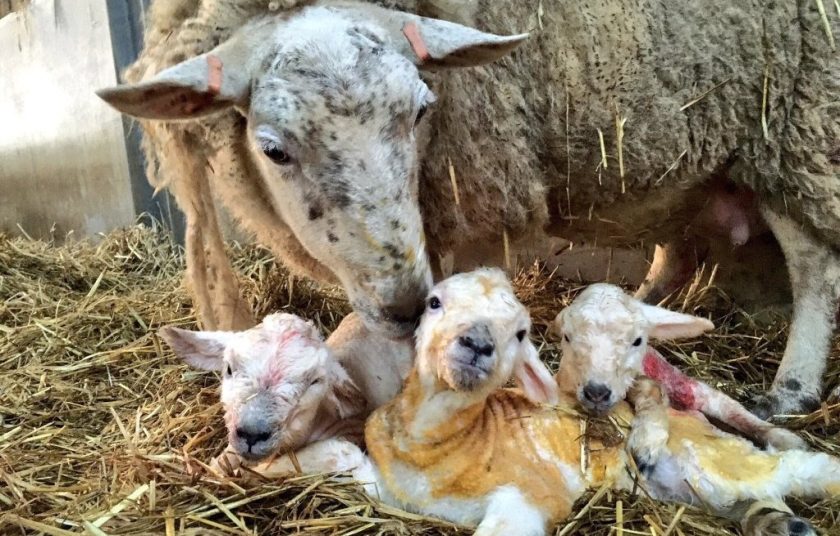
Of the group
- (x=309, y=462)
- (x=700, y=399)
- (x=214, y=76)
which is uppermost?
(x=214, y=76)

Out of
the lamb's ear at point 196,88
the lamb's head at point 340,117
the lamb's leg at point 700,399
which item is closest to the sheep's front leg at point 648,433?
the lamb's leg at point 700,399

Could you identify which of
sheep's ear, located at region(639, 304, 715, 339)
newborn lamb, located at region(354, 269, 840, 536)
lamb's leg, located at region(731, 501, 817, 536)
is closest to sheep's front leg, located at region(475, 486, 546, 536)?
newborn lamb, located at region(354, 269, 840, 536)

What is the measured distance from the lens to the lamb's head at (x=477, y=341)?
71.9 inches

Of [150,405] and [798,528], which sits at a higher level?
[798,528]

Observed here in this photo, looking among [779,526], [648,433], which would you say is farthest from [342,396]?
[779,526]

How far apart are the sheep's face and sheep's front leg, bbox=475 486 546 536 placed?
284mm

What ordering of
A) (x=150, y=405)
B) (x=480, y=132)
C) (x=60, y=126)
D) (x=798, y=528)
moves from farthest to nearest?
(x=60, y=126), (x=150, y=405), (x=480, y=132), (x=798, y=528)

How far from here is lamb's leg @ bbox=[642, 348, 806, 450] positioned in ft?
8.09

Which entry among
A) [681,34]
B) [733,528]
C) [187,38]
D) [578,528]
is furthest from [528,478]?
[681,34]

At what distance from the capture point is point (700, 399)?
255 centimetres

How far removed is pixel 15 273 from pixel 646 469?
13.4 ft

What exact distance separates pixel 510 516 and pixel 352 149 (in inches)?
41.4

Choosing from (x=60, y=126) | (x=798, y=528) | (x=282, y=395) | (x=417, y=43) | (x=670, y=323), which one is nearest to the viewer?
(x=798, y=528)

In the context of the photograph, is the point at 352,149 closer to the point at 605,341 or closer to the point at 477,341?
the point at 477,341
